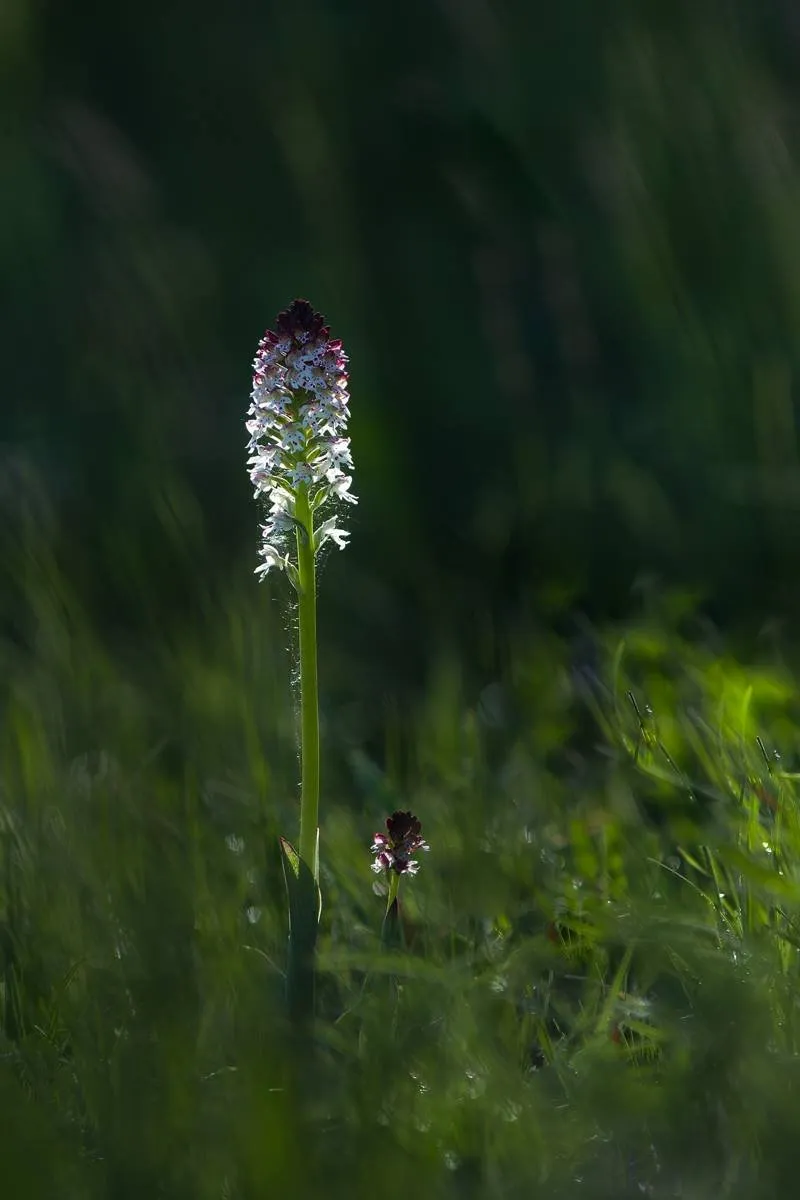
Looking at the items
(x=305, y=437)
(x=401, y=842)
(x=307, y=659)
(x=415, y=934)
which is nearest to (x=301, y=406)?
(x=305, y=437)

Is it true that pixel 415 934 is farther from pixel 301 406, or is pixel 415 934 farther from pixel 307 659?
pixel 301 406

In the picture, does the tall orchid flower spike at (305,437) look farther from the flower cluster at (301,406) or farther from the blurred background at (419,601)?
Answer: the blurred background at (419,601)

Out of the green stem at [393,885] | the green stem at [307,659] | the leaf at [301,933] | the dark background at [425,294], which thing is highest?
the dark background at [425,294]

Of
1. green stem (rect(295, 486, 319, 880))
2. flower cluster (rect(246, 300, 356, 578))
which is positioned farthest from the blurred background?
flower cluster (rect(246, 300, 356, 578))

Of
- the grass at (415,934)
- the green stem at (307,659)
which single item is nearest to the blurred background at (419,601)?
the grass at (415,934)

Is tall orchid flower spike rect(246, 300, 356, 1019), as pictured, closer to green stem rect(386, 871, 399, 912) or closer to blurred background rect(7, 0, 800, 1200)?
green stem rect(386, 871, 399, 912)

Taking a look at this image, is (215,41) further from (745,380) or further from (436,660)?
(436,660)
